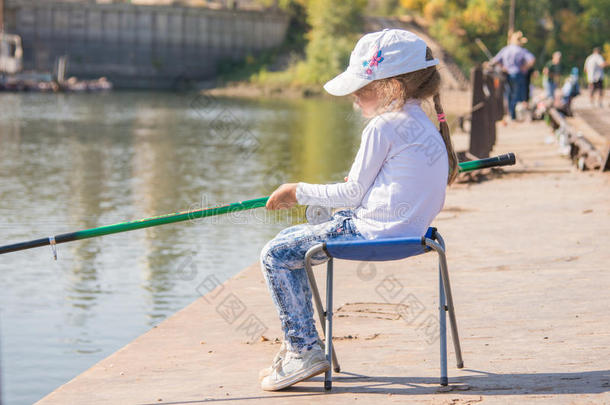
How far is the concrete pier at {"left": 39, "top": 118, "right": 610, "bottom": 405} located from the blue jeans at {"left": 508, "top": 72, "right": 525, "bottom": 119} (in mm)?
12461

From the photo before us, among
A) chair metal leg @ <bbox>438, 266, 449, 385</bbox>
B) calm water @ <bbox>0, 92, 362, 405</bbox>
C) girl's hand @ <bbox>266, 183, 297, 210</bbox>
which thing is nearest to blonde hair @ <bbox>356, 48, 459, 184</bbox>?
girl's hand @ <bbox>266, 183, 297, 210</bbox>

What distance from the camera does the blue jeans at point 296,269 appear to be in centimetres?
421

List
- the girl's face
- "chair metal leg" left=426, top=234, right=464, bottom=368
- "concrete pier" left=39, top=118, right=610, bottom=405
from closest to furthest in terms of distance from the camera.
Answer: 1. "chair metal leg" left=426, top=234, right=464, bottom=368
2. the girl's face
3. "concrete pier" left=39, top=118, right=610, bottom=405

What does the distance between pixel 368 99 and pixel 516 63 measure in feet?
55.6

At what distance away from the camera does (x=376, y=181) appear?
415 cm

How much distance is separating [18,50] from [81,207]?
63.0 metres

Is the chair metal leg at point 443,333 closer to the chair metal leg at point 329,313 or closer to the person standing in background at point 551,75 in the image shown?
the chair metal leg at point 329,313

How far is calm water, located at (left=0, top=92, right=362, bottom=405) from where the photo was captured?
7398mm

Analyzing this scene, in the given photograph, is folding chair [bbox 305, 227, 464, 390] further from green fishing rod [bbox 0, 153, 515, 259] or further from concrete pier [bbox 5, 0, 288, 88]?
concrete pier [bbox 5, 0, 288, 88]

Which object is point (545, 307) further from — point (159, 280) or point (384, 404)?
point (159, 280)

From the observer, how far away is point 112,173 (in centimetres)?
1995

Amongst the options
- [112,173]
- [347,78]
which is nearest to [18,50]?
[112,173]

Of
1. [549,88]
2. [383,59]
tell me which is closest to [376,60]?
[383,59]

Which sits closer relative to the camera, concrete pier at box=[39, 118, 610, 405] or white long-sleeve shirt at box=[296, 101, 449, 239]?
white long-sleeve shirt at box=[296, 101, 449, 239]
